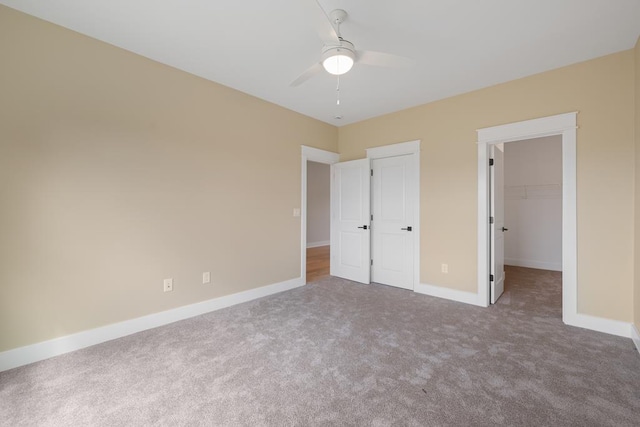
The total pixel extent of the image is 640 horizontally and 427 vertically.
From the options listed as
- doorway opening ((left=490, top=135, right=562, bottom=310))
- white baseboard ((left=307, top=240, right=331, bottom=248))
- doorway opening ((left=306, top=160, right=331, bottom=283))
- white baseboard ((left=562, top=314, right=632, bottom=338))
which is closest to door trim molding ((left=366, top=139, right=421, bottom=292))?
white baseboard ((left=562, top=314, right=632, bottom=338))

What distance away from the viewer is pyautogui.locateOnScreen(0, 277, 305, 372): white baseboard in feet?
6.88

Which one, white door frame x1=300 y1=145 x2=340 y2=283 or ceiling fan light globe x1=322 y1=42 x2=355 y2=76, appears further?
→ white door frame x1=300 y1=145 x2=340 y2=283

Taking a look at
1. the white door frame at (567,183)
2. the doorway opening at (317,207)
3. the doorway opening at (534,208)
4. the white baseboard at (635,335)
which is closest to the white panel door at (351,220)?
the white door frame at (567,183)

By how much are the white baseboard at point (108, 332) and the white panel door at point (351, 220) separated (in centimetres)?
164

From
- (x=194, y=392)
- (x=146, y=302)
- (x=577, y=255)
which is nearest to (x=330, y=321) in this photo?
(x=194, y=392)

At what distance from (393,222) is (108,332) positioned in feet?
12.1

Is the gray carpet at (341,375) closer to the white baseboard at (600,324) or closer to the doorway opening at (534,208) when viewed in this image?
the white baseboard at (600,324)

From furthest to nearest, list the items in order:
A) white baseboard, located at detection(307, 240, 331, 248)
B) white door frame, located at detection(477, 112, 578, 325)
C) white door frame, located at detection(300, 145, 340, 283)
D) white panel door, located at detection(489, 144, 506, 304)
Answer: white baseboard, located at detection(307, 240, 331, 248) < white door frame, located at detection(300, 145, 340, 283) < white panel door, located at detection(489, 144, 506, 304) < white door frame, located at detection(477, 112, 578, 325)

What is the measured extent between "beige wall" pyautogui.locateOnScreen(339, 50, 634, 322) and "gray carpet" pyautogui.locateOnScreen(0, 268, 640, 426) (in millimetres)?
582

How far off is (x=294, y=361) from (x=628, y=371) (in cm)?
249

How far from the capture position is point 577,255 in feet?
9.04

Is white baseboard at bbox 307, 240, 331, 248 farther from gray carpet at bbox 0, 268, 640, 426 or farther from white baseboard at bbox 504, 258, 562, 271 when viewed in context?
gray carpet at bbox 0, 268, 640, 426

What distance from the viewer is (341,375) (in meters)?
1.96

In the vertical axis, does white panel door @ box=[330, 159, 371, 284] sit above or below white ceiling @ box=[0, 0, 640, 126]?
below
